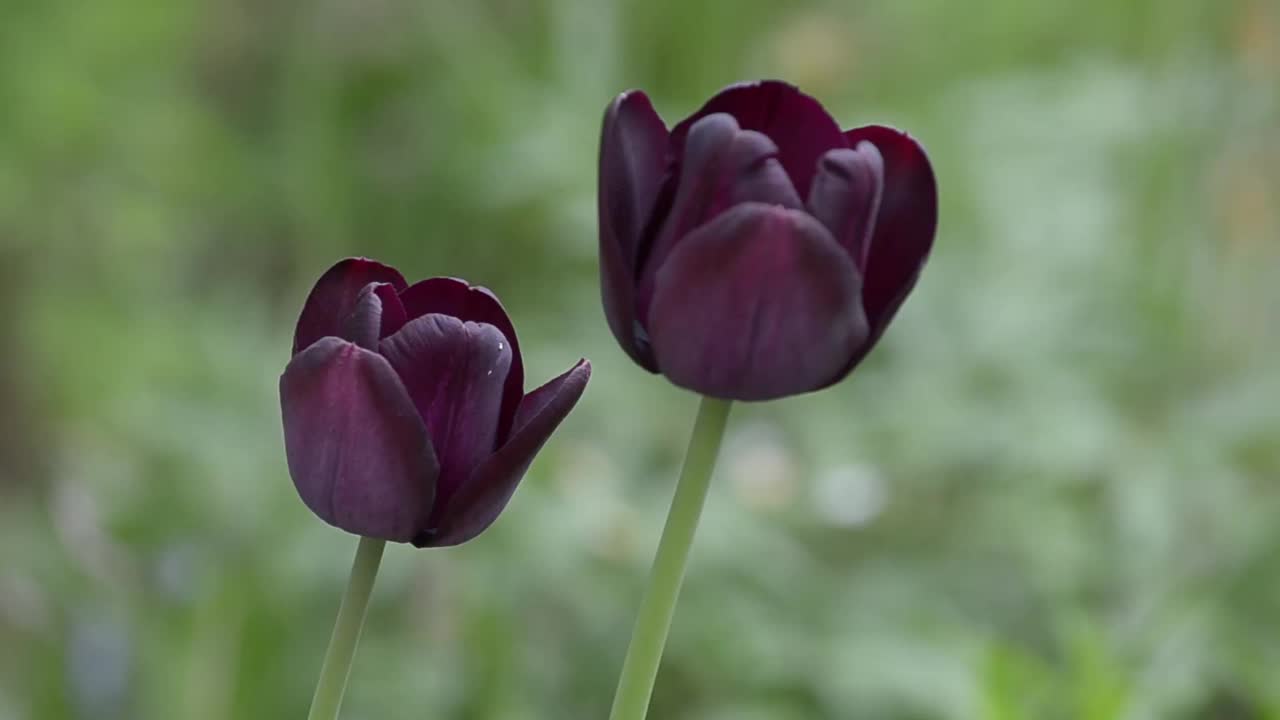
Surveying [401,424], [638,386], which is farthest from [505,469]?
[638,386]

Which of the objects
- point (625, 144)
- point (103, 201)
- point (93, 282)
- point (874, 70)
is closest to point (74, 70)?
point (103, 201)

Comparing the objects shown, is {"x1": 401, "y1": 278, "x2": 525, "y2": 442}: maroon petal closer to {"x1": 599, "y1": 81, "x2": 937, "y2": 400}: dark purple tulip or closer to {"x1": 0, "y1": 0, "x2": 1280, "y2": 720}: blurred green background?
{"x1": 599, "y1": 81, "x2": 937, "y2": 400}: dark purple tulip

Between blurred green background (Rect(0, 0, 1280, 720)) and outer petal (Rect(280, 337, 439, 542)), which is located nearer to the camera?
outer petal (Rect(280, 337, 439, 542))

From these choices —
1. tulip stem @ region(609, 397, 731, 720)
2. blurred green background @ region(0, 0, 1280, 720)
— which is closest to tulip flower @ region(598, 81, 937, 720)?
tulip stem @ region(609, 397, 731, 720)

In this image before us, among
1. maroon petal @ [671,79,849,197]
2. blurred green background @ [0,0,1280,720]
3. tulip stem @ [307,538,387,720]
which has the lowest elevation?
tulip stem @ [307,538,387,720]

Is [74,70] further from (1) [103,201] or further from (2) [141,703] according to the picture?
(2) [141,703]

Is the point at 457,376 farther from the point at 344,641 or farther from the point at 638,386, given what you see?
the point at 638,386

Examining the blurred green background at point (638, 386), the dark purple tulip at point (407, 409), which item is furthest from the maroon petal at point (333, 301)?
the blurred green background at point (638, 386)
